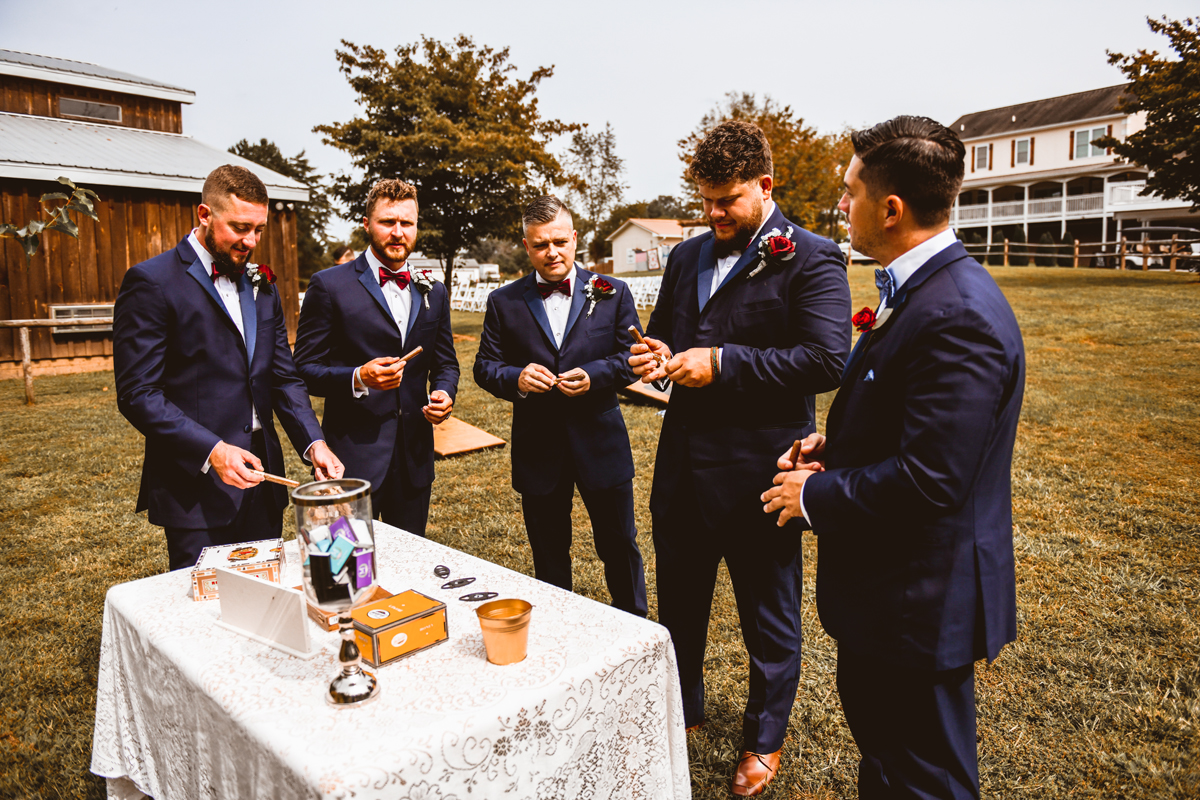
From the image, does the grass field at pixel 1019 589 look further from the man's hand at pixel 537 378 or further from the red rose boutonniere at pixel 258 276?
the red rose boutonniere at pixel 258 276

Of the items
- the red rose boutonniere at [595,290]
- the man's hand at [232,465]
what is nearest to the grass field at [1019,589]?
the man's hand at [232,465]

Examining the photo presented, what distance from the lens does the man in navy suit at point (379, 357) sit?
11.1 ft

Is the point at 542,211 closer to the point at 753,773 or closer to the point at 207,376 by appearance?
the point at 207,376

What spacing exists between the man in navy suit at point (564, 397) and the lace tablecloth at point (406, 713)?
1.31 meters

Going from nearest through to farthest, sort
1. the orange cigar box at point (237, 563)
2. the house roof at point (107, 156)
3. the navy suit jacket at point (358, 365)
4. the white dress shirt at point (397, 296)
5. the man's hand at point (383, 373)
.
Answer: the orange cigar box at point (237, 563) < the man's hand at point (383, 373) < the navy suit jacket at point (358, 365) < the white dress shirt at point (397, 296) < the house roof at point (107, 156)

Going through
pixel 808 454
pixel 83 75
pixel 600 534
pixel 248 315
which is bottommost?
pixel 600 534

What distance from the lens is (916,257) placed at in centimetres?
177

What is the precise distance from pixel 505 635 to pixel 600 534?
6.52 feet

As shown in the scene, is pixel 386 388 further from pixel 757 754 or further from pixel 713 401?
pixel 757 754

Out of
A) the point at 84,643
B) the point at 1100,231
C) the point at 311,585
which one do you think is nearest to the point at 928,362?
the point at 311,585

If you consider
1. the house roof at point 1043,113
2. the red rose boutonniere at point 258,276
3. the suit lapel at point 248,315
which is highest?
the house roof at point 1043,113

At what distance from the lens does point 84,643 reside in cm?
399

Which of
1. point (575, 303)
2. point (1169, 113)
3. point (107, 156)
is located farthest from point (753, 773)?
point (1169, 113)

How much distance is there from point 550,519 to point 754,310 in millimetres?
1585
